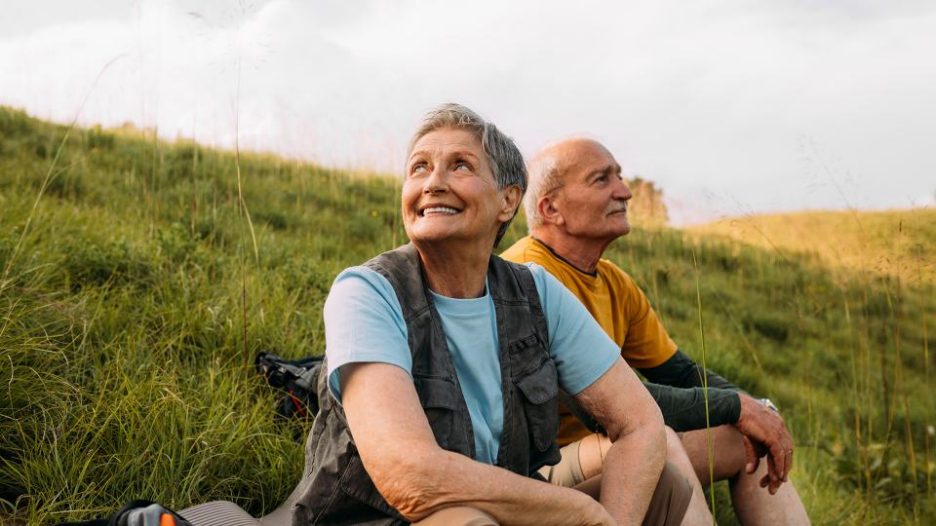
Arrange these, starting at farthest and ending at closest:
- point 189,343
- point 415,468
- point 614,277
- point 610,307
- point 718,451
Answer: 1. point 189,343
2. point 614,277
3. point 610,307
4. point 718,451
5. point 415,468

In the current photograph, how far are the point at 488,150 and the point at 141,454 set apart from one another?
1.47 m

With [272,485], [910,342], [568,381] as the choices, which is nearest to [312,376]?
[272,485]

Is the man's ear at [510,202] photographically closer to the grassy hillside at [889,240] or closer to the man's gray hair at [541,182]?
the man's gray hair at [541,182]

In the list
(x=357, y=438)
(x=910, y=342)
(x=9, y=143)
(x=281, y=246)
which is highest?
(x=9, y=143)

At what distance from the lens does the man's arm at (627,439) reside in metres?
2.16

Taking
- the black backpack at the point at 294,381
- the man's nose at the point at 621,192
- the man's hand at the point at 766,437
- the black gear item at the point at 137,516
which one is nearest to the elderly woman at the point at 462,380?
→ the black gear item at the point at 137,516

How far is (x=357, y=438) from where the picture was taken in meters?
1.79

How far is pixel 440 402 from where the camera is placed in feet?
6.51

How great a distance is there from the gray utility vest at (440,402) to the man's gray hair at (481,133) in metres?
0.25

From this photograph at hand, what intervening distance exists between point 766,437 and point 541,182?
1288mm

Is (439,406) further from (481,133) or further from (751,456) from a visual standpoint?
(751,456)

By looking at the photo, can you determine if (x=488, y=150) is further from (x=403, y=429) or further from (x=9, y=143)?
(x=9, y=143)

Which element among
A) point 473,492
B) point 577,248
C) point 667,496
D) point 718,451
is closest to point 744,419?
point 718,451

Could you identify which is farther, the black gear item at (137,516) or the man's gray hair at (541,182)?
the man's gray hair at (541,182)
